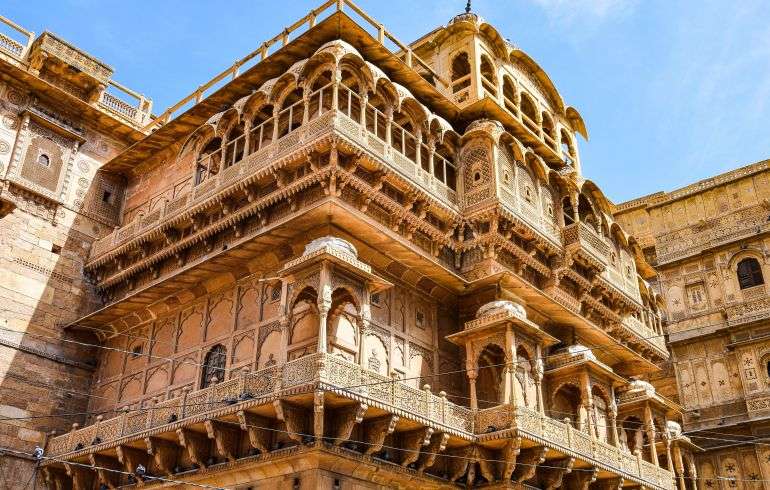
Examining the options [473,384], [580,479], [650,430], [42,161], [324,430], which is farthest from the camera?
[42,161]

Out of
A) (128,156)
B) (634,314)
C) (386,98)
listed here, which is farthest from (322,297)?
(634,314)

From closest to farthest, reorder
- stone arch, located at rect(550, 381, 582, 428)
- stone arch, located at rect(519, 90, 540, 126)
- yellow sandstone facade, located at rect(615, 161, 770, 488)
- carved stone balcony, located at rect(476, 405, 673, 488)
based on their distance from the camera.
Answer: carved stone balcony, located at rect(476, 405, 673, 488)
stone arch, located at rect(550, 381, 582, 428)
stone arch, located at rect(519, 90, 540, 126)
yellow sandstone facade, located at rect(615, 161, 770, 488)

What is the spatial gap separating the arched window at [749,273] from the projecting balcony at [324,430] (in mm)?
13462

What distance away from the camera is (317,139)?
13.0 meters

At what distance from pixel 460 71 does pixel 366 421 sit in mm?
10121

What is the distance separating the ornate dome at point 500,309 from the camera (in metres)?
13.9

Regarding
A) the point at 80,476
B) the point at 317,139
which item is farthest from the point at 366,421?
the point at 80,476

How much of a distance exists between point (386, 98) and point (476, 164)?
2461mm

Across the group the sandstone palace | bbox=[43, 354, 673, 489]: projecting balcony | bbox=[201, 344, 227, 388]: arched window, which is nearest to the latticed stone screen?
the sandstone palace

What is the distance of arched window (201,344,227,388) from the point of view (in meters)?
14.1

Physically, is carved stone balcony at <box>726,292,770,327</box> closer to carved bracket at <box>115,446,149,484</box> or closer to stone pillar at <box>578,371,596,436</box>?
stone pillar at <box>578,371,596,436</box>

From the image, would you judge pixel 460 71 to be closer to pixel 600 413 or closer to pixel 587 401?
pixel 587 401

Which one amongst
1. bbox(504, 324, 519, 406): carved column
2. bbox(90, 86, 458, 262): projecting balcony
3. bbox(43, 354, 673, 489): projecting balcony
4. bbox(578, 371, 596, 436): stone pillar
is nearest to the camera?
bbox(43, 354, 673, 489): projecting balcony

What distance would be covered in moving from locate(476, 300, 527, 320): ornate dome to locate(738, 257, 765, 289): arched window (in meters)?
14.6
